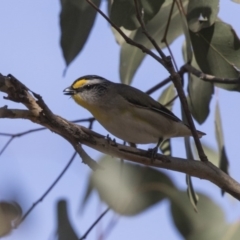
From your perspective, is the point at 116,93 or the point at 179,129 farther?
the point at 116,93

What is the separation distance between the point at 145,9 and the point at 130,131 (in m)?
0.51

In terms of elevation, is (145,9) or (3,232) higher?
(145,9)

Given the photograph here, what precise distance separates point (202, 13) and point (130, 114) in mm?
592

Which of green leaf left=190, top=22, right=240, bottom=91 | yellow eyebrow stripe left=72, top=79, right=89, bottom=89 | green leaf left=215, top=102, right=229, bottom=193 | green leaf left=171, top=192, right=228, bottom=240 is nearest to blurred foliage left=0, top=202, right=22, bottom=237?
green leaf left=171, top=192, right=228, bottom=240

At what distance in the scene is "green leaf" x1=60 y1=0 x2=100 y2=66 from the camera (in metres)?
2.52

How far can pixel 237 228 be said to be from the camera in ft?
4.73

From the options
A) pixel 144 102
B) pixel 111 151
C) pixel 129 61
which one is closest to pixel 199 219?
pixel 111 151

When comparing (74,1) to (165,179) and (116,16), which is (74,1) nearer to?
(116,16)

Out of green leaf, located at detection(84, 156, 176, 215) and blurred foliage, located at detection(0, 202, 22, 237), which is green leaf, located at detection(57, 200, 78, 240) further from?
blurred foliage, located at detection(0, 202, 22, 237)

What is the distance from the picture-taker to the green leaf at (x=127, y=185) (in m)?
1.95

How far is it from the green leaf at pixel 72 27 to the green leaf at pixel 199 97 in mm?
510

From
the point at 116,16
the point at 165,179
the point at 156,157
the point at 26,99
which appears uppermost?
the point at 116,16

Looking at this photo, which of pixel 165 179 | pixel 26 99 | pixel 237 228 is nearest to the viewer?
pixel 237 228

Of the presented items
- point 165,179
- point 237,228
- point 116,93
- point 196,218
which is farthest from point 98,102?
point 237,228
